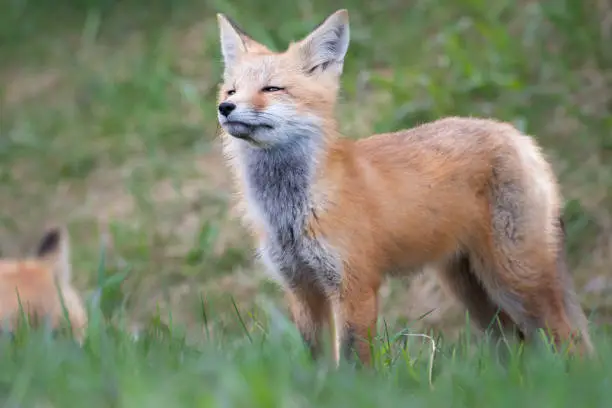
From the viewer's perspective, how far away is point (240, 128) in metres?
5.60

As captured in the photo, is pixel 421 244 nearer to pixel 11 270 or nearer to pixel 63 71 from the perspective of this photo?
pixel 11 270

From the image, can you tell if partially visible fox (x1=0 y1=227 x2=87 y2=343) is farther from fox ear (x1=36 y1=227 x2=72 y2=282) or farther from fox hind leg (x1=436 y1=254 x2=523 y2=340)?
fox hind leg (x1=436 y1=254 x2=523 y2=340)

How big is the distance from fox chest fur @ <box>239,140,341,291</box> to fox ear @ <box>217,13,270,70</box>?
0.62 metres

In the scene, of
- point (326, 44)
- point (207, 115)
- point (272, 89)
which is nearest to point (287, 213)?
point (272, 89)

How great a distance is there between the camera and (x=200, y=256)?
9.60m

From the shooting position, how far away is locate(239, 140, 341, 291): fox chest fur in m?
5.72

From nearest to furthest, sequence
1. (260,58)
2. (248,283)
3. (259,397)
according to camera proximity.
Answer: (259,397)
(260,58)
(248,283)

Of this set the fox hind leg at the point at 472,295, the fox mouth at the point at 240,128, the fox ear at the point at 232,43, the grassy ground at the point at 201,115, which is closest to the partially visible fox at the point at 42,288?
the grassy ground at the point at 201,115

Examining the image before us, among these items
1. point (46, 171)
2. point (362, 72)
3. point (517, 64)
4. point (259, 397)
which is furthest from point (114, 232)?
point (259, 397)

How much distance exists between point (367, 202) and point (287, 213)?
0.43 meters

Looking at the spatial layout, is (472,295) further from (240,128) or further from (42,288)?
(42,288)

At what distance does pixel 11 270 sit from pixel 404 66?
4.90 m

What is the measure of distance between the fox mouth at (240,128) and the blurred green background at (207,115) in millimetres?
2522

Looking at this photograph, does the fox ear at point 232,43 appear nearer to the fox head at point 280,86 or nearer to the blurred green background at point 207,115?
the fox head at point 280,86
